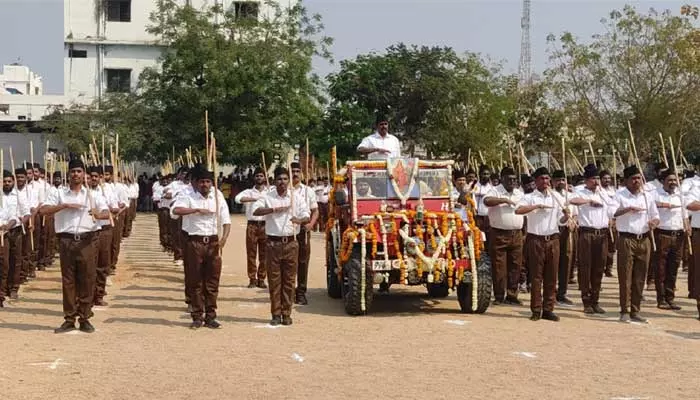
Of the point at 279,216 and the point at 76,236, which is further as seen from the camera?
the point at 279,216

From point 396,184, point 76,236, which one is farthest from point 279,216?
point 76,236

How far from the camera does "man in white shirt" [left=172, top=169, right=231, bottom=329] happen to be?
35.0ft

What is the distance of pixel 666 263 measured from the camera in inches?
500

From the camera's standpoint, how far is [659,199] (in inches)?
500

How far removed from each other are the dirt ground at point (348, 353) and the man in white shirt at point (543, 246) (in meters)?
0.32

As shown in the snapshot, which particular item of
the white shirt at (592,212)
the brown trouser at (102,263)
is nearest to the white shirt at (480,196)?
the white shirt at (592,212)

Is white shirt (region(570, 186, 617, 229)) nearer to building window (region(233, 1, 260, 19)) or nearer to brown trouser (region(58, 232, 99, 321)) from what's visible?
brown trouser (region(58, 232, 99, 321))

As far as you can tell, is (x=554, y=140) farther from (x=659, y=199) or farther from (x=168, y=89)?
(x=659, y=199)

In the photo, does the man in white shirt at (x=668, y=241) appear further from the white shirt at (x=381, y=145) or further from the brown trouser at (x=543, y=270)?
the white shirt at (x=381, y=145)

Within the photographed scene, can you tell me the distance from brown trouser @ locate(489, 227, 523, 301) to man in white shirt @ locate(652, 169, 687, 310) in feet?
6.53

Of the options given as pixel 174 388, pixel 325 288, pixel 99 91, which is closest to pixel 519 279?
pixel 325 288

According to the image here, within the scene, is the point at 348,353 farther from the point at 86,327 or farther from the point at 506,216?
the point at 506,216

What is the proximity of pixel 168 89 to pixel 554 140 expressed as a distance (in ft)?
53.9

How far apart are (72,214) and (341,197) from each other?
147 inches
